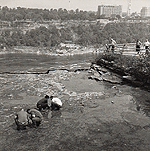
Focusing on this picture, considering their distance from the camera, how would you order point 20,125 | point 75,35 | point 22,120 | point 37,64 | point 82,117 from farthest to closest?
point 75,35 → point 37,64 → point 82,117 → point 20,125 → point 22,120

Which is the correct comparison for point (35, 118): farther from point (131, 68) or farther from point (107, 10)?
point (107, 10)

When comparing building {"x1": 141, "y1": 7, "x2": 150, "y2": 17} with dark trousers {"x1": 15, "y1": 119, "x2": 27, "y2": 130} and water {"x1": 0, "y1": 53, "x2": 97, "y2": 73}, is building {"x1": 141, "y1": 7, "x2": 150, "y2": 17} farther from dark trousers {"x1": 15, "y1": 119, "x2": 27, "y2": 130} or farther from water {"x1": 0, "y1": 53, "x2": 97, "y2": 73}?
dark trousers {"x1": 15, "y1": 119, "x2": 27, "y2": 130}

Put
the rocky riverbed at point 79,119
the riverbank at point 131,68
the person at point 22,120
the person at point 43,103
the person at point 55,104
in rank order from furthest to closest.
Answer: the riverbank at point 131,68, the person at point 55,104, the person at point 43,103, the person at point 22,120, the rocky riverbed at point 79,119

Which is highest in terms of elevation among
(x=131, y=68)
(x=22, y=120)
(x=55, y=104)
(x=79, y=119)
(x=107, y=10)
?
(x=107, y=10)

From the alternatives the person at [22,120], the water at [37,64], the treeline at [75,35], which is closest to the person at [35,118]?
the person at [22,120]

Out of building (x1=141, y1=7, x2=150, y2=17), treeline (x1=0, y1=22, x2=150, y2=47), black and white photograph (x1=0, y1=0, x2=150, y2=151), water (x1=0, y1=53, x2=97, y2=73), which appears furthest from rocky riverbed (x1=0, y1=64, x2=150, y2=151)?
building (x1=141, y1=7, x2=150, y2=17)

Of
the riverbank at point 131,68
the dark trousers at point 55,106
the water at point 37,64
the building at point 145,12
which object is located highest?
the building at point 145,12

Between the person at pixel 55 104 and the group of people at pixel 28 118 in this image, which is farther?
the person at pixel 55 104

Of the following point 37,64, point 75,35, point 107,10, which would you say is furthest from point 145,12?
point 37,64

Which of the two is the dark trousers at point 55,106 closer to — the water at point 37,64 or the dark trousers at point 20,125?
the dark trousers at point 20,125
